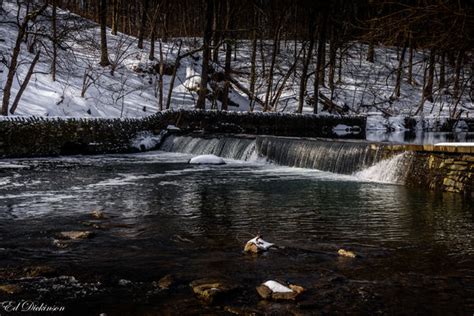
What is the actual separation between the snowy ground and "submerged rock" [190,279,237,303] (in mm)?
15765

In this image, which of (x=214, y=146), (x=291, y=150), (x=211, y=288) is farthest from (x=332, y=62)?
(x=211, y=288)

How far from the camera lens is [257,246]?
5879 mm

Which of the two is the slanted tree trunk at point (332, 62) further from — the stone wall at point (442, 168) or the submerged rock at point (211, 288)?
the submerged rock at point (211, 288)

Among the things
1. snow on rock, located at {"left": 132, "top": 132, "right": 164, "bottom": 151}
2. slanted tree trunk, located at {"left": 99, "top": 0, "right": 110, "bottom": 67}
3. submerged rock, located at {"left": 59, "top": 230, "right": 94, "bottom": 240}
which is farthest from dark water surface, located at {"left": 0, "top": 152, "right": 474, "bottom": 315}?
slanted tree trunk, located at {"left": 99, "top": 0, "right": 110, "bottom": 67}

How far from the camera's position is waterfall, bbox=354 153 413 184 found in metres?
12.2

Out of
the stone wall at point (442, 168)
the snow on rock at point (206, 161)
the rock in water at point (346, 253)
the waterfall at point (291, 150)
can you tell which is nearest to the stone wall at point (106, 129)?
the waterfall at point (291, 150)

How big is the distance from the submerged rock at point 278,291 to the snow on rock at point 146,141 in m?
17.2

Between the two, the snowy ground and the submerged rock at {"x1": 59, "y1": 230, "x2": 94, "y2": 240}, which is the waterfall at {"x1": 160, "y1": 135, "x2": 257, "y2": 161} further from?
the submerged rock at {"x1": 59, "y1": 230, "x2": 94, "y2": 240}

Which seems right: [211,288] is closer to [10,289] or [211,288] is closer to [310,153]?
[10,289]

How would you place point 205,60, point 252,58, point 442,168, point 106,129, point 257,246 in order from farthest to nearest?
point 252,58 → point 205,60 → point 106,129 → point 442,168 → point 257,246

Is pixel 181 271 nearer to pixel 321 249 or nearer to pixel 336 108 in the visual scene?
pixel 321 249

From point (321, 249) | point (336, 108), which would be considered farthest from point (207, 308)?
point (336, 108)

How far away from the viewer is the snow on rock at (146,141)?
21312 mm

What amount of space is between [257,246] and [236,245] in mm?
391
